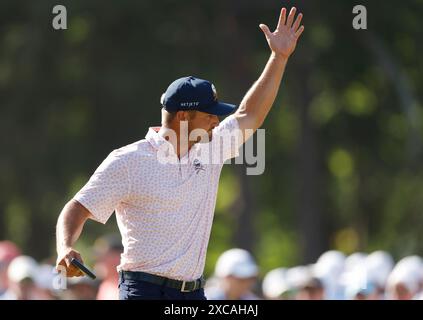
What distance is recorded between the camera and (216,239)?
114 feet

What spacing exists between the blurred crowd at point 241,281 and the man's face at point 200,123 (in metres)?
3.32

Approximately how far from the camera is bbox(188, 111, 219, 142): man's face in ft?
23.2

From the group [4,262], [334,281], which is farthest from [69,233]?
[334,281]

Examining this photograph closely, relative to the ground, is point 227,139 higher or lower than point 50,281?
higher

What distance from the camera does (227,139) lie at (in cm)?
727

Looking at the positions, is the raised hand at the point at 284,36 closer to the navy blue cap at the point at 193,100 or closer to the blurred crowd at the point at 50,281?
the navy blue cap at the point at 193,100

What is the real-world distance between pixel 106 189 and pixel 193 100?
0.69 m

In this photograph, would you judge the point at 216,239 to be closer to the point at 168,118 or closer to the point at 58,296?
the point at 58,296

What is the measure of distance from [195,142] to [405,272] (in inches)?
203

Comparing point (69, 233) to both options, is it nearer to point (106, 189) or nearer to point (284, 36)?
point (106, 189)

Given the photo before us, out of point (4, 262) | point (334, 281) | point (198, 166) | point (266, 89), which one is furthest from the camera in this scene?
point (334, 281)

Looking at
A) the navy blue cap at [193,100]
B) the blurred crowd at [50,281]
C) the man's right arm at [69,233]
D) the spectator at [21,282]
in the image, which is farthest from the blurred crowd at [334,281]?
the man's right arm at [69,233]

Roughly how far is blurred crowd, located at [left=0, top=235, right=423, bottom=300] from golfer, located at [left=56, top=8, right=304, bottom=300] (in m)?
3.34

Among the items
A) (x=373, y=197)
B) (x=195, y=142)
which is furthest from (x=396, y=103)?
(x=195, y=142)
